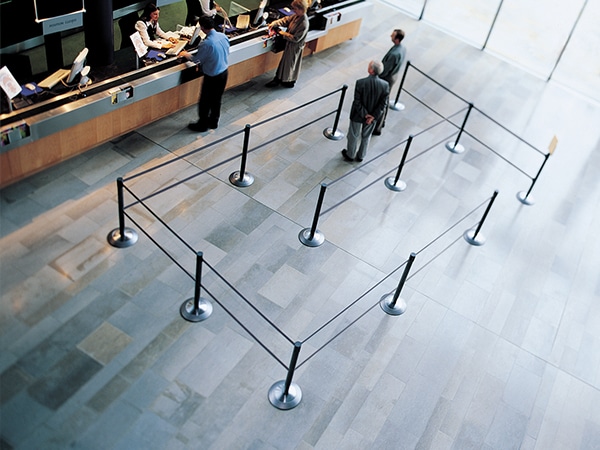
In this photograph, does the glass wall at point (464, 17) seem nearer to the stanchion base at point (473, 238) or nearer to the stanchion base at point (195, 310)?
the stanchion base at point (473, 238)

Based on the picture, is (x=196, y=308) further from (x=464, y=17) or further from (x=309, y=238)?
(x=464, y=17)

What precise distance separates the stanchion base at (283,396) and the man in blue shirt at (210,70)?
425 cm

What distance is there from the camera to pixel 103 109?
7.50 m

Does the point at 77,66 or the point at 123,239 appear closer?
the point at 123,239

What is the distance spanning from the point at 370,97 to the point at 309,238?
84.4 inches

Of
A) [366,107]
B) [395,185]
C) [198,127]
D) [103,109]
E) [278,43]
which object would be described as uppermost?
[366,107]

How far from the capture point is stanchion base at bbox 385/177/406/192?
859 cm

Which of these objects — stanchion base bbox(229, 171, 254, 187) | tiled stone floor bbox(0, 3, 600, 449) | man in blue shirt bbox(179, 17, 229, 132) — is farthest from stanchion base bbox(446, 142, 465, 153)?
man in blue shirt bbox(179, 17, 229, 132)

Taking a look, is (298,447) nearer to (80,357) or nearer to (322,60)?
(80,357)

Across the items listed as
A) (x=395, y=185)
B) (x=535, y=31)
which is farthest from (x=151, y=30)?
(x=535, y=31)

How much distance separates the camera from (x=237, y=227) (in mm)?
7422

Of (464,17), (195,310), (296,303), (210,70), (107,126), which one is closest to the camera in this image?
(195,310)

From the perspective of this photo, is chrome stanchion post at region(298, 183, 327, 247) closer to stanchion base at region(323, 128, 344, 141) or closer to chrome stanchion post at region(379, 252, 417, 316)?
chrome stanchion post at region(379, 252, 417, 316)

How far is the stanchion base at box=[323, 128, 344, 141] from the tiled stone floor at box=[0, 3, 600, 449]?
0.44 ft
